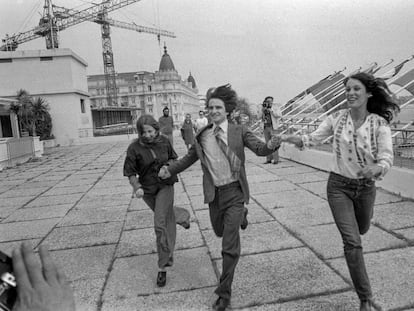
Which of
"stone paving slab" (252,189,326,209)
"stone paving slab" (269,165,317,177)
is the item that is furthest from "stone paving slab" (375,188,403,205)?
"stone paving slab" (269,165,317,177)

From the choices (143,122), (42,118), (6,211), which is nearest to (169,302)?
(143,122)

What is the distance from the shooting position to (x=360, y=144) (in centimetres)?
262

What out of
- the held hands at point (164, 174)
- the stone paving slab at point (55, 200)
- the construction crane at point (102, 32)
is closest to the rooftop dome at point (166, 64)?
the construction crane at point (102, 32)

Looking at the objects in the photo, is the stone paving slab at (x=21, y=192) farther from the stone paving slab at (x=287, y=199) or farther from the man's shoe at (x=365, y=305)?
the man's shoe at (x=365, y=305)

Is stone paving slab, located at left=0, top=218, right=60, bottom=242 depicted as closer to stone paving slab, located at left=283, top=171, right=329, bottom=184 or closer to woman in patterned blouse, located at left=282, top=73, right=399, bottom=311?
woman in patterned blouse, located at left=282, top=73, right=399, bottom=311

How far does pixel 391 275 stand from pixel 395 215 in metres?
1.96

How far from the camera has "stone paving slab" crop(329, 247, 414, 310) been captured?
2.78 metres

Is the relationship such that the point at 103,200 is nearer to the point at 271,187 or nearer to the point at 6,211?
the point at 6,211

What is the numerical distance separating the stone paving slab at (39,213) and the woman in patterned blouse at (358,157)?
501 centimetres

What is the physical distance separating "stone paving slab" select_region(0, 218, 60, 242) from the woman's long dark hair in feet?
15.0

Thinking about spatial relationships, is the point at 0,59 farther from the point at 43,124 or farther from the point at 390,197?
the point at 390,197

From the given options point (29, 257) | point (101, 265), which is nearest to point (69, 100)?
point (101, 265)

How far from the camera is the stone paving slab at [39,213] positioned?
6.10 metres

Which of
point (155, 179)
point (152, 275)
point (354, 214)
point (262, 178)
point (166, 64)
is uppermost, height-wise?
point (166, 64)
